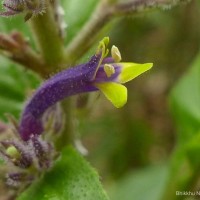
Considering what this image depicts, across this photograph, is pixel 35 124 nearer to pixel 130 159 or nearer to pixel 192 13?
pixel 130 159

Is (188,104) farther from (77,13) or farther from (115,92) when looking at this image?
(115,92)

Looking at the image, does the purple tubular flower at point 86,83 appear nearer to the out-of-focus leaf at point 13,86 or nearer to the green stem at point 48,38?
the green stem at point 48,38

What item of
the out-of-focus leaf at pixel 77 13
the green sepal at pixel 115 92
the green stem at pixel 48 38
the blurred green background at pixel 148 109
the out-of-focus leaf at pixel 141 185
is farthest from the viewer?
the out-of-focus leaf at pixel 141 185

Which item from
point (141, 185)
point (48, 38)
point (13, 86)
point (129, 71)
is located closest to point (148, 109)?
point (141, 185)

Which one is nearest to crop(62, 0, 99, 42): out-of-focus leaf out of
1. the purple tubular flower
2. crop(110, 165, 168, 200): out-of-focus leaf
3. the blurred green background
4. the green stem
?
the blurred green background

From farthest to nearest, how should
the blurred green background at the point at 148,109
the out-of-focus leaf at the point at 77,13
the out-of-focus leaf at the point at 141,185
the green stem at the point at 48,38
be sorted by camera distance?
the out-of-focus leaf at the point at 141,185 → the blurred green background at the point at 148,109 → the out-of-focus leaf at the point at 77,13 → the green stem at the point at 48,38

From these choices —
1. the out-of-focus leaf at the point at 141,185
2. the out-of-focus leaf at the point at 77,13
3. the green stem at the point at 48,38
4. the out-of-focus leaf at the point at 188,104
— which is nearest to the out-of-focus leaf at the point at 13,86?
the out-of-focus leaf at the point at 77,13

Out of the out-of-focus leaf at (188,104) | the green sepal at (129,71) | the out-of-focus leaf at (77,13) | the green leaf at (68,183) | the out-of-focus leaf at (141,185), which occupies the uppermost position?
the green sepal at (129,71)
